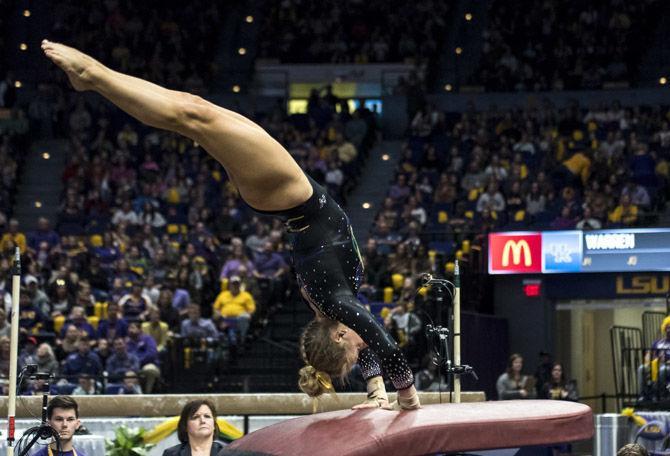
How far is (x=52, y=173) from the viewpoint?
22.9 metres

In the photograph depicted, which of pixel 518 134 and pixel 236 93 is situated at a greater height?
pixel 236 93

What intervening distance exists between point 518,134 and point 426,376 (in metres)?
8.10

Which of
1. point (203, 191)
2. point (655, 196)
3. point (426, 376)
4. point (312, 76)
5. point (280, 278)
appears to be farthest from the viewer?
point (312, 76)

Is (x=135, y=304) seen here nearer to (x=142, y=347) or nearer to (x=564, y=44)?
(x=142, y=347)

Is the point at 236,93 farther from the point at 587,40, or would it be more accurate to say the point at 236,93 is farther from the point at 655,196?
the point at 655,196

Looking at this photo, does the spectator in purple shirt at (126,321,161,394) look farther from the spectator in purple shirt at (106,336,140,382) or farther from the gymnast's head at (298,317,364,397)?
the gymnast's head at (298,317,364,397)

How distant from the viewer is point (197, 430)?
7.09 m

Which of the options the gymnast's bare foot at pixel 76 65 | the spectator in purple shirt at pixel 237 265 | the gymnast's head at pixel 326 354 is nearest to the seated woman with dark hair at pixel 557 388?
the spectator in purple shirt at pixel 237 265

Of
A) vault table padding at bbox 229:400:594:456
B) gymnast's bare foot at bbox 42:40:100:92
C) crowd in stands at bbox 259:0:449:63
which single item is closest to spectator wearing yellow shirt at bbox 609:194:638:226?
crowd in stands at bbox 259:0:449:63

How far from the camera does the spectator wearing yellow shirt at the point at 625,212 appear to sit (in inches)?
660

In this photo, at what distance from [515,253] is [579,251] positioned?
0.83 m

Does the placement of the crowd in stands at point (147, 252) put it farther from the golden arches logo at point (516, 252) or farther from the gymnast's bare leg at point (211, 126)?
the gymnast's bare leg at point (211, 126)

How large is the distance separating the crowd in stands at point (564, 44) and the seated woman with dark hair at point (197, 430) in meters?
16.4

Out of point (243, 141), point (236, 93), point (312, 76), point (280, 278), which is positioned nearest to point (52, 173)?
point (236, 93)
